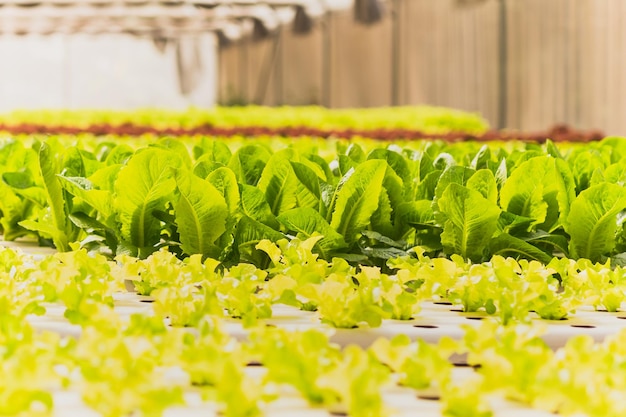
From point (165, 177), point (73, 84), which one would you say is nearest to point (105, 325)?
point (165, 177)

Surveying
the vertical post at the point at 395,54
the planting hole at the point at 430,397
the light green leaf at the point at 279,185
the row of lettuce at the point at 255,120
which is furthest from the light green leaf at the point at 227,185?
the vertical post at the point at 395,54

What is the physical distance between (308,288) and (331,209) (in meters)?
0.56

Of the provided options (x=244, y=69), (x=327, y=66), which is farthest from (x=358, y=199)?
(x=244, y=69)

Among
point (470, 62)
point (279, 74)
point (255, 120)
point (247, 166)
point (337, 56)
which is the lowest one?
point (255, 120)

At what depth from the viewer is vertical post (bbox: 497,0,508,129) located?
13.1m

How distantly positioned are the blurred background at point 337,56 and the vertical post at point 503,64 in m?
0.02

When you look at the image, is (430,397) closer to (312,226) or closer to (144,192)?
(312,226)

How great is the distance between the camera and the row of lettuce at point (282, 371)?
3.17 ft

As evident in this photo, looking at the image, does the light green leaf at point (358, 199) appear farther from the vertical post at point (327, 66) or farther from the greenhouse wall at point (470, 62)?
the vertical post at point (327, 66)

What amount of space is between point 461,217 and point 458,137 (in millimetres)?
5153

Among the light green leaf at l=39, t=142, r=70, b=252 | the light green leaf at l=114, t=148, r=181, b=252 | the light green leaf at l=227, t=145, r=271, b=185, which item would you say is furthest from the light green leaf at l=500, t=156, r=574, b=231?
the light green leaf at l=39, t=142, r=70, b=252

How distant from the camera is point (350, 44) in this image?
2094 cm

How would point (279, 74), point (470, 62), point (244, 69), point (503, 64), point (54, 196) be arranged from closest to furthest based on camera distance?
point (54, 196), point (503, 64), point (470, 62), point (279, 74), point (244, 69)

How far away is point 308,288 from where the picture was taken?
4.48 feet
